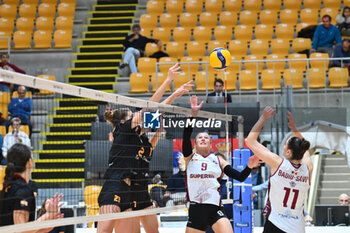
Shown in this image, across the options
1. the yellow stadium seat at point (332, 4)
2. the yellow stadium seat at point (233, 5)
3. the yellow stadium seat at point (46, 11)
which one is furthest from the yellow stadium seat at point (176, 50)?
the yellow stadium seat at point (46, 11)

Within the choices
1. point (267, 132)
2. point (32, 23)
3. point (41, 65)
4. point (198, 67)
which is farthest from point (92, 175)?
point (32, 23)

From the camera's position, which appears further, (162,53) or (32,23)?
(32,23)

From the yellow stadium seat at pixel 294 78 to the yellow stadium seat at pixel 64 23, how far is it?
24.0ft

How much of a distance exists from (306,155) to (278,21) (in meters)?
12.4

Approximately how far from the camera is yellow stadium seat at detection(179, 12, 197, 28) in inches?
756

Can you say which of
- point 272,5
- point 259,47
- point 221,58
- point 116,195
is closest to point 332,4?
point 272,5

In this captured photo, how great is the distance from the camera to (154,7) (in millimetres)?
19906

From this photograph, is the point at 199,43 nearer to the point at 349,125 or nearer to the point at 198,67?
the point at 198,67

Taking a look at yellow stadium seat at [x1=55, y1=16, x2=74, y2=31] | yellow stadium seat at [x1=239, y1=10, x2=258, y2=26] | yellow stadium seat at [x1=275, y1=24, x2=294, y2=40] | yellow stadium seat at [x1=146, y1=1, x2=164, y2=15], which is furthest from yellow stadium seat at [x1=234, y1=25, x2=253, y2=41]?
yellow stadium seat at [x1=55, y1=16, x2=74, y2=31]

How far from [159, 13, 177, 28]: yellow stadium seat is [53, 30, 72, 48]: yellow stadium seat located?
284cm

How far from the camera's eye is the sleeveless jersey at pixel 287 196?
6.53m

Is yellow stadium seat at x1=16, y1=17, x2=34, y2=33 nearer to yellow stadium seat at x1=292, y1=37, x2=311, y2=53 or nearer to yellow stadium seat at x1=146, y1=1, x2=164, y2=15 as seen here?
yellow stadium seat at x1=146, y1=1, x2=164, y2=15

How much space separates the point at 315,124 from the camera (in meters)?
13.4

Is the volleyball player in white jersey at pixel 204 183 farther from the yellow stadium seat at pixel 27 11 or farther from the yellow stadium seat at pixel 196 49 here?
the yellow stadium seat at pixel 27 11
